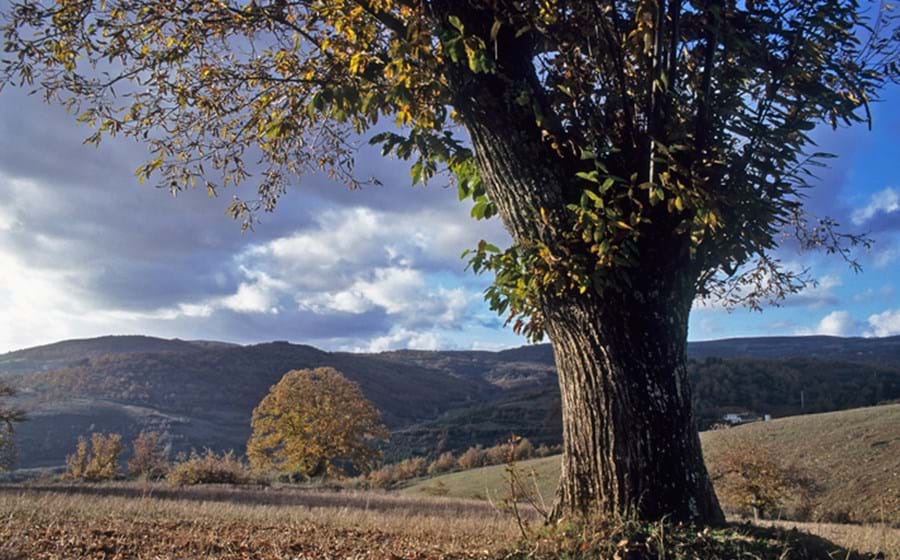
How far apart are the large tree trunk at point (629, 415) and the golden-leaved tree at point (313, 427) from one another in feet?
126

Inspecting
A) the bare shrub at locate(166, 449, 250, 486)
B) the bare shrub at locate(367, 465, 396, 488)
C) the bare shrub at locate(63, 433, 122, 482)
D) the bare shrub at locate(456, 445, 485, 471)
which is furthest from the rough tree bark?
the bare shrub at locate(456, 445, 485, 471)

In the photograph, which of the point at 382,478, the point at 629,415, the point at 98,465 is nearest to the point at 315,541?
the point at 629,415

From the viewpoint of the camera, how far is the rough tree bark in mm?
4711

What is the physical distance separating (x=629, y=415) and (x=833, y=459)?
149 feet

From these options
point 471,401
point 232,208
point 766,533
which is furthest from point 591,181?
point 471,401

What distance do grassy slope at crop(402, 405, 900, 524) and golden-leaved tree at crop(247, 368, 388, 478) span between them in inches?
198

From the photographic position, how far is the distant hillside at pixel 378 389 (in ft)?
301

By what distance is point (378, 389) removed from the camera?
144 meters

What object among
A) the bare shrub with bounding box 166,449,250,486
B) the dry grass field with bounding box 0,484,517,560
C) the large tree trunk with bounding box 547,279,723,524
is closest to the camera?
the large tree trunk with bounding box 547,279,723,524

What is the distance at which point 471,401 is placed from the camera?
151250 mm

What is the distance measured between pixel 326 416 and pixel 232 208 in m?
Answer: 36.2

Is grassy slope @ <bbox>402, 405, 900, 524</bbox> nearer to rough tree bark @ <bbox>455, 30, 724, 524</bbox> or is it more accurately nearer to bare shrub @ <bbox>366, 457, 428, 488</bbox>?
bare shrub @ <bbox>366, 457, 428, 488</bbox>

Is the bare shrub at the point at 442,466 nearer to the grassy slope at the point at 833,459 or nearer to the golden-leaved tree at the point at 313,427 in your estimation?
the grassy slope at the point at 833,459

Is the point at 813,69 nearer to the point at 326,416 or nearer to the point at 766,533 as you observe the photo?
the point at 766,533
